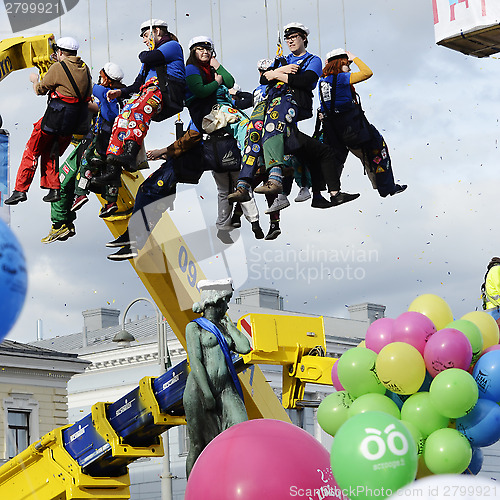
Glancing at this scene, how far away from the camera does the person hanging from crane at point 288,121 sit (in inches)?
406

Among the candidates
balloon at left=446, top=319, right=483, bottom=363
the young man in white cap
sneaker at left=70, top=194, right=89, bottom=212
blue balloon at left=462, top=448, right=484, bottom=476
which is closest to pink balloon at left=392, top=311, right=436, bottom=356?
balloon at left=446, top=319, right=483, bottom=363

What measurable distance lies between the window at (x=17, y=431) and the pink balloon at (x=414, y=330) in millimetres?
18822

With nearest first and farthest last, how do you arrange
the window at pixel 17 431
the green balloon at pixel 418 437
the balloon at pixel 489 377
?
the green balloon at pixel 418 437 → the balloon at pixel 489 377 → the window at pixel 17 431

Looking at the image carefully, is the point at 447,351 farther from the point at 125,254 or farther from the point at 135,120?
the point at 135,120

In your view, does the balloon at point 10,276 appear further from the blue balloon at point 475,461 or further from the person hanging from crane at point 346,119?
the person hanging from crane at point 346,119

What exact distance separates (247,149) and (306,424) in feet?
73.0

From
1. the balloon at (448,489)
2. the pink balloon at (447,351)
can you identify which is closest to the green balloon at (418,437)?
the pink balloon at (447,351)

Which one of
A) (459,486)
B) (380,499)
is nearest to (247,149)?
(380,499)

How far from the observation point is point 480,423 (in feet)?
27.8

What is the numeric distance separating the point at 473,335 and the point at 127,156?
3.56 meters

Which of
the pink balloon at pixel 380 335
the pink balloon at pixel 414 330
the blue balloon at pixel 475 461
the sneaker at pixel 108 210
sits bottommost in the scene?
the blue balloon at pixel 475 461

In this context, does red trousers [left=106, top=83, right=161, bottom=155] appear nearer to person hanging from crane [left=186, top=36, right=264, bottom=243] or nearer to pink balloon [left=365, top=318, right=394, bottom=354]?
person hanging from crane [left=186, top=36, right=264, bottom=243]

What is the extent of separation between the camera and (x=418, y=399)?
27.9 ft

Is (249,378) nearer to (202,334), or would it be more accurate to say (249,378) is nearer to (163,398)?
(163,398)
